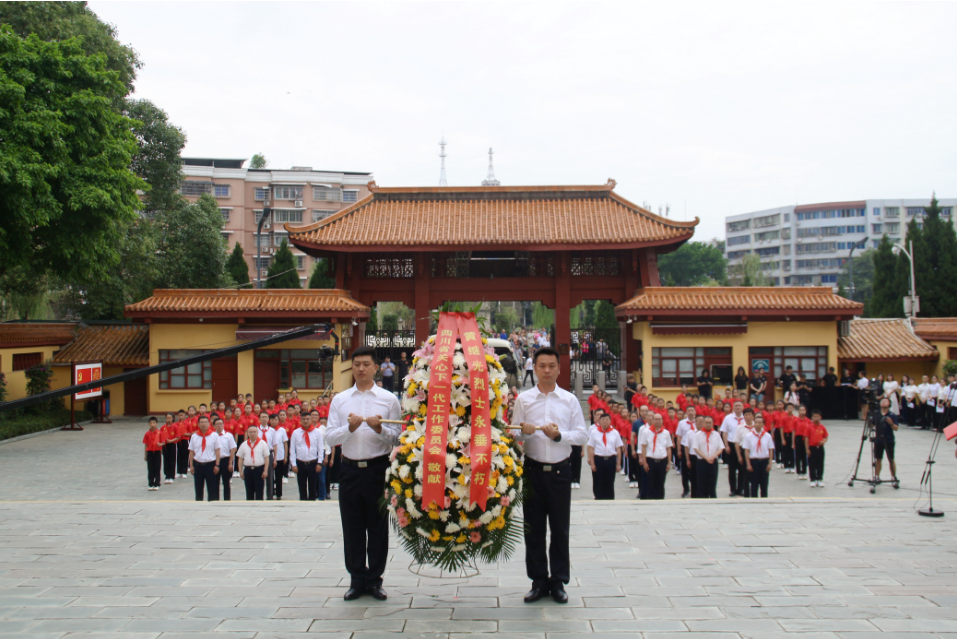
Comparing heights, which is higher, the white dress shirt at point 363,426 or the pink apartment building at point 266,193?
the pink apartment building at point 266,193

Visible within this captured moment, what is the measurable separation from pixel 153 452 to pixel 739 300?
53.4ft

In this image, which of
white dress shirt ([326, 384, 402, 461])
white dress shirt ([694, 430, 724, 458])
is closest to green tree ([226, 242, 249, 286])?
white dress shirt ([694, 430, 724, 458])

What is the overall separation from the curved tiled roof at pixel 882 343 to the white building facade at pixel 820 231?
44.4 m

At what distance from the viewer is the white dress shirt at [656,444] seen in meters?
9.85

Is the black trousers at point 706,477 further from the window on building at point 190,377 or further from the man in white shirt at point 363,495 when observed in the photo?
the window on building at point 190,377

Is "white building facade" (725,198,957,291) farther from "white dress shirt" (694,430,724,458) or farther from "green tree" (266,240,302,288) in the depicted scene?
A: "white dress shirt" (694,430,724,458)

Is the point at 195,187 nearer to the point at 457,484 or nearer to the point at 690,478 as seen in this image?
the point at 690,478

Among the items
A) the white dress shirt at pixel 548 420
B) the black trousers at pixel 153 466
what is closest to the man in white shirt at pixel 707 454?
the white dress shirt at pixel 548 420

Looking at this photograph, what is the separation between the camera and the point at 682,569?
530 centimetres

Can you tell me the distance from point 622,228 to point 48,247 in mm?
16394

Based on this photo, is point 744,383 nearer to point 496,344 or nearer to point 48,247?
point 496,344

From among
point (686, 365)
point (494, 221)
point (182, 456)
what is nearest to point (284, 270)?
point (494, 221)

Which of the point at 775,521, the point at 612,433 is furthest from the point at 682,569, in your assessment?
the point at 612,433

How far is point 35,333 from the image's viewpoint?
1909cm
